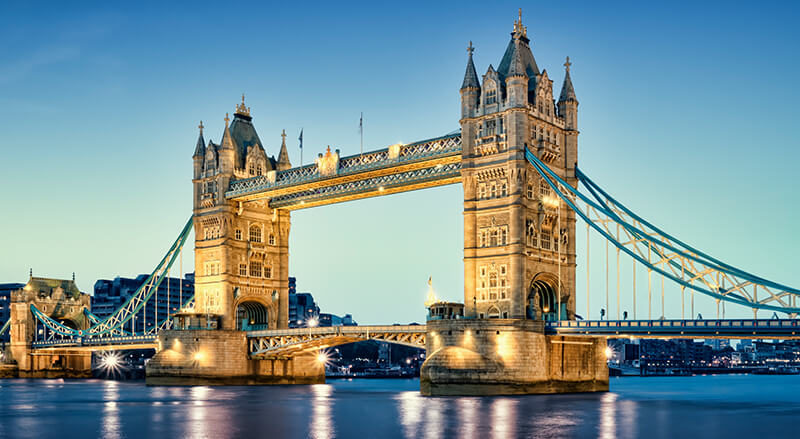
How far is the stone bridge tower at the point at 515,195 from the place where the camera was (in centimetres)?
6900

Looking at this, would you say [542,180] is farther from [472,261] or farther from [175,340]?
[175,340]

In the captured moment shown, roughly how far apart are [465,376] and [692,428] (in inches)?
840

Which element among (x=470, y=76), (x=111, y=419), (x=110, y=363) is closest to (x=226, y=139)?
(x=470, y=76)

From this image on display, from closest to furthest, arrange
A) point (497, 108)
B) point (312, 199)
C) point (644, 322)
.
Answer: point (644, 322)
point (497, 108)
point (312, 199)

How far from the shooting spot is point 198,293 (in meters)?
93.8

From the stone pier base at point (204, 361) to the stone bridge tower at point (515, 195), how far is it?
2882cm

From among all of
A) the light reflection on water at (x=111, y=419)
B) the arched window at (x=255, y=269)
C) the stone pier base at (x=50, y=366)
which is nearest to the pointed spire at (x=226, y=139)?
the arched window at (x=255, y=269)

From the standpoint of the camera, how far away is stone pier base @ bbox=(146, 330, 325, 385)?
88.5 meters

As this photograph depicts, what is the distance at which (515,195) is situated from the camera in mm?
68750

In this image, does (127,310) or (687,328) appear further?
(127,310)

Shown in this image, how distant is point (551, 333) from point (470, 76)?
68.8 feet

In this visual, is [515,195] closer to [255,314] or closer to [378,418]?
[378,418]

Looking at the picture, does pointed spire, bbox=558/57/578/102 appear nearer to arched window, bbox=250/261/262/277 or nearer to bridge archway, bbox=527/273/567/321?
bridge archway, bbox=527/273/567/321

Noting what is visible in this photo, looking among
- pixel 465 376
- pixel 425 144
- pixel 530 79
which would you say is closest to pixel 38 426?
pixel 465 376
